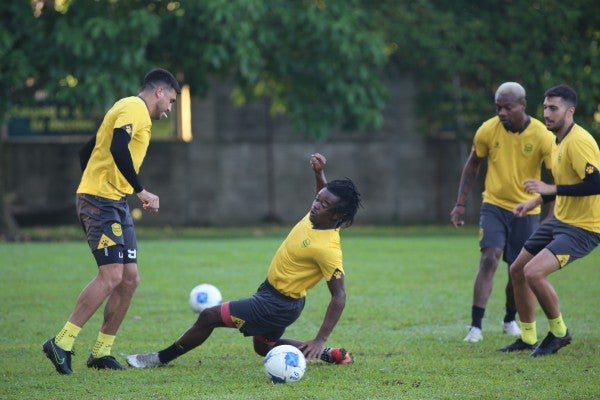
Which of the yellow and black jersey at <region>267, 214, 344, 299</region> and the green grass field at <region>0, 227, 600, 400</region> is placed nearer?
the green grass field at <region>0, 227, 600, 400</region>

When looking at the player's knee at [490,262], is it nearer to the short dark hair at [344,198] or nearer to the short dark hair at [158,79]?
the short dark hair at [344,198]

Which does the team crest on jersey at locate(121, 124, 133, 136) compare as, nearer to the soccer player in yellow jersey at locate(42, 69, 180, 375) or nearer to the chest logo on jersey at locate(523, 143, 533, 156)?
the soccer player in yellow jersey at locate(42, 69, 180, 375)

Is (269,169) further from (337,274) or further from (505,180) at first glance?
(337,274)

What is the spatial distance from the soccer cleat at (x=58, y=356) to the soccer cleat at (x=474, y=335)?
3.61 metres

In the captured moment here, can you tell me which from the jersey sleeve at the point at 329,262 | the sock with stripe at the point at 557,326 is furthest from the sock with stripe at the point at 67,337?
the sock with stripe at the point at 557,326

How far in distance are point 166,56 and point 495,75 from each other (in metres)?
7.59

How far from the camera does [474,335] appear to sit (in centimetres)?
933

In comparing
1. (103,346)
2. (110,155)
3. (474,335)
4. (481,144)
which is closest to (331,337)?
(474,335)

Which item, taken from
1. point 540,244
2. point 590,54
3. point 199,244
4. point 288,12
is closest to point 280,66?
point 288,12

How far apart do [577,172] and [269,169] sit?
59.0 feet

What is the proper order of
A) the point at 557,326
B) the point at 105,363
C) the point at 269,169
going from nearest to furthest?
the point at 105,363, the point at 557,326, the point at 269,169

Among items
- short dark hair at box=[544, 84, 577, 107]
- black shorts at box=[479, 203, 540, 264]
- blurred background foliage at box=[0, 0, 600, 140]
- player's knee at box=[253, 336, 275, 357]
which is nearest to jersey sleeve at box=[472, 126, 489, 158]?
black shorts at box=[479, 203, 540, 264]

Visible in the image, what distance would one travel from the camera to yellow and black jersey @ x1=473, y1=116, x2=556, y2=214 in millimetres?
9438

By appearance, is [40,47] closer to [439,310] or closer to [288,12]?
[288,12]
